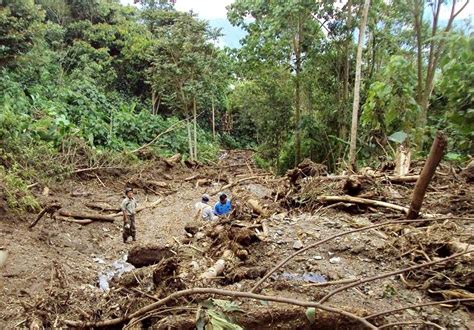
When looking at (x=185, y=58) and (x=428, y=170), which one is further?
(x=185, y=58)

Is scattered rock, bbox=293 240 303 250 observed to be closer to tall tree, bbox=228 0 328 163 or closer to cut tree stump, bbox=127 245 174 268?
cut tree stump, bbox=127 245 174 268

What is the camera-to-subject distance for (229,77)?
19.9 metres

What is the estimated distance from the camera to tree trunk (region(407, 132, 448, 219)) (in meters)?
4.13

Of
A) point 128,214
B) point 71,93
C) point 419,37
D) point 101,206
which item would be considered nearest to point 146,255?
point 128,214

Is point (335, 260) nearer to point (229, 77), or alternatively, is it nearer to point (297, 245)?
point (297, 245)

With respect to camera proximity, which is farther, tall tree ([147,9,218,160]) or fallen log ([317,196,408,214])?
tall tree ([147,9,218,160])

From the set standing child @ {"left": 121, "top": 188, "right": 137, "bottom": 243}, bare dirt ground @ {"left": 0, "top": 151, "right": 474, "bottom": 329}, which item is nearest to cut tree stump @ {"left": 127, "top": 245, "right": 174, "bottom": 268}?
bare dirt ground @ {"left": 0, "top": 151, "right": 474, "bottom": 329}

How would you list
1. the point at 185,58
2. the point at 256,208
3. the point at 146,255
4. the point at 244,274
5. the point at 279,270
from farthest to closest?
the point at 185,58, the point at 256,208, the point at 146,255, the point at 279,270, the point at 244,274

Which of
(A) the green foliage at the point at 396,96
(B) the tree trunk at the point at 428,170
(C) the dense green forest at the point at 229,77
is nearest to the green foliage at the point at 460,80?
(C) the dense green forest at the point at 229,77

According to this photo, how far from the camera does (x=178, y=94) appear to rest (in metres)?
17.8

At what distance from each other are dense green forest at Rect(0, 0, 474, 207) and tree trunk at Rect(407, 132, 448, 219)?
1868 millimetres

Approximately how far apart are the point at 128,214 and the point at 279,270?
189 inches

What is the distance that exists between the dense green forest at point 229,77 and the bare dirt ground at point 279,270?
1.37 metres

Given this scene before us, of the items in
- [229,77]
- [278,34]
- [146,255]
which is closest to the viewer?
[146,255]
